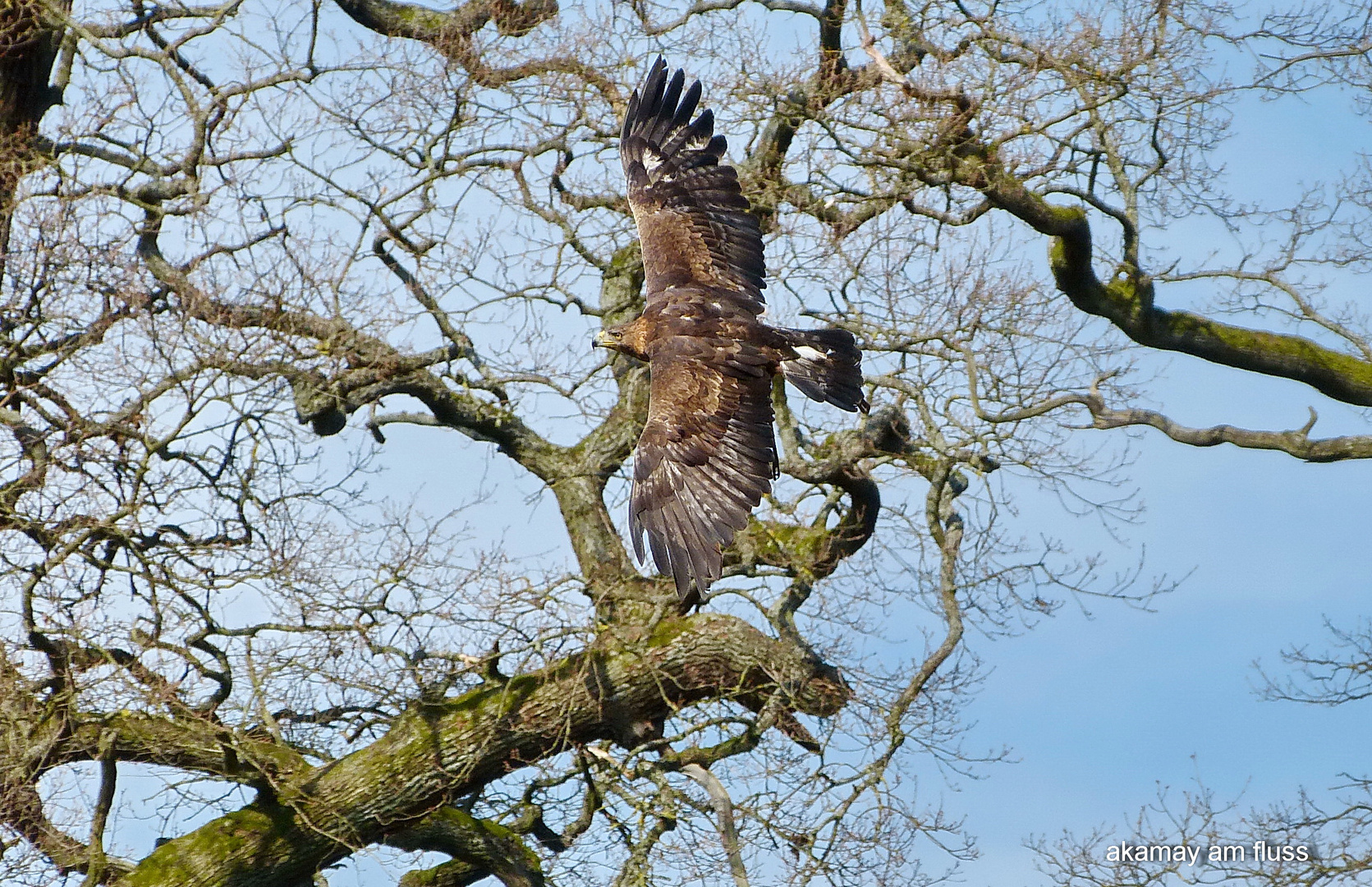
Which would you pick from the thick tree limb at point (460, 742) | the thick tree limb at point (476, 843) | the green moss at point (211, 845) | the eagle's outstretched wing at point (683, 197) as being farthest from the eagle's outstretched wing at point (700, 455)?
the green moss at point (211, 845)

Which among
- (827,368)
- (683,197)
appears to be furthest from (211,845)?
(683,197)

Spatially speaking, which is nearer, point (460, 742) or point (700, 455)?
point (700, 455)

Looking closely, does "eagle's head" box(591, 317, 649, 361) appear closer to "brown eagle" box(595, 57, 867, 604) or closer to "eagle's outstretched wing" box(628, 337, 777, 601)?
"brown eagle" box(595, 57, 867, 604)

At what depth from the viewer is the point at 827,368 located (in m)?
7.60

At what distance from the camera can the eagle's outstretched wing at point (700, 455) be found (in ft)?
21.3

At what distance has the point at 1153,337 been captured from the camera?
34.8 feet

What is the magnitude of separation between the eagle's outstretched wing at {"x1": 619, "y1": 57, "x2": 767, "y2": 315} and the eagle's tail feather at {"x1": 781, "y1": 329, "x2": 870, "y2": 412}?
29.7 inches

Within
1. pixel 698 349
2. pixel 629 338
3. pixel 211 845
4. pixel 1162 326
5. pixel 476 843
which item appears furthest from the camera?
pixel 1162 326

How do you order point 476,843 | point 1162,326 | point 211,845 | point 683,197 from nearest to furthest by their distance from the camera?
1. point 211,845
2. point 683,197
3. point 476,843
4. point 1162,326

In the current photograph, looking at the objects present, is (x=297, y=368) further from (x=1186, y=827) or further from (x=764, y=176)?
(x=1186, y=827)

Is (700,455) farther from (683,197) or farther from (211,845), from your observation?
(211,845)

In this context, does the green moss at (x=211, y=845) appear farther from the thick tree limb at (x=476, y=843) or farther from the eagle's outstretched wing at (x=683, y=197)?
the eagle's outstretched wing at (x=683, y=197)

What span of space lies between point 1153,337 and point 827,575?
340 centimetres

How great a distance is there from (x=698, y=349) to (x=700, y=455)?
765 millimetres
